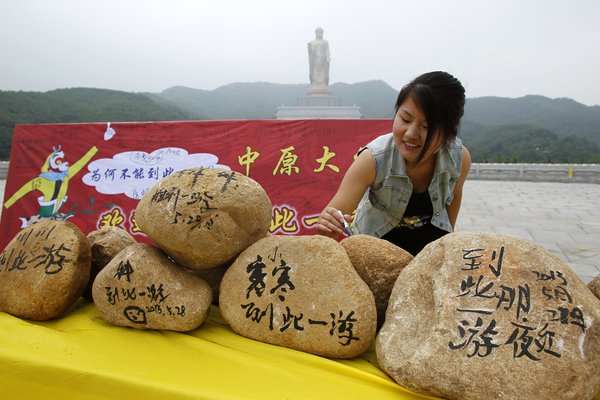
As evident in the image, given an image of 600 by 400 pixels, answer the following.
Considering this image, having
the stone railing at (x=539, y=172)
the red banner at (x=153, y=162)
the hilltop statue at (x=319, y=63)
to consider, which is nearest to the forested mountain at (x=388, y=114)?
the hilltop statue at (x=319, y=63)

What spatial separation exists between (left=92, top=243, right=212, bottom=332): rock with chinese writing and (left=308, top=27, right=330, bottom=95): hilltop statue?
1617 centimetres

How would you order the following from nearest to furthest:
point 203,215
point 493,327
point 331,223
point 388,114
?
point 493,327 → point 203,215 → point 331,223 → point 388,114

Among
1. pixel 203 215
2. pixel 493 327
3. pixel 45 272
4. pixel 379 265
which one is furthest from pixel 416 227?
pixel 45 272

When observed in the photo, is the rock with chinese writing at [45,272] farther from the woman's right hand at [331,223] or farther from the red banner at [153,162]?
the red banner at [153,162]

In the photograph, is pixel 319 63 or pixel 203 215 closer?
pixel 203 215

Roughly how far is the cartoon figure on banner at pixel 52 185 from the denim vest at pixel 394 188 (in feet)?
9.98

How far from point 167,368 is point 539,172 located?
37.4 ft

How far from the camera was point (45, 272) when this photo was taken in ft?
3.93

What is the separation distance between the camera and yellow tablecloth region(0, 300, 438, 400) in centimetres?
90

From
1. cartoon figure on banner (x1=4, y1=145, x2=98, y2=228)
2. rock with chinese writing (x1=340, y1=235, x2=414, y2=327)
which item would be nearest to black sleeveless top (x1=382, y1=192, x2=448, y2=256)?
rock with chinese writing (x1=340, y1=235, x2=414, y2=327)

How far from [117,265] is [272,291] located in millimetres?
483

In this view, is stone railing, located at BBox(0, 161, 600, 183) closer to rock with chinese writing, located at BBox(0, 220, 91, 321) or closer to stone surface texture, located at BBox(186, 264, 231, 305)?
rock with chinese writing, located at BBox(0, 220, 91, 321)

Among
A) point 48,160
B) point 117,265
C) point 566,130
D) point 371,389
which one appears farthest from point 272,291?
point 566,130

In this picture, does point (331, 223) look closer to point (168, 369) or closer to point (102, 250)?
point (168, 369)
